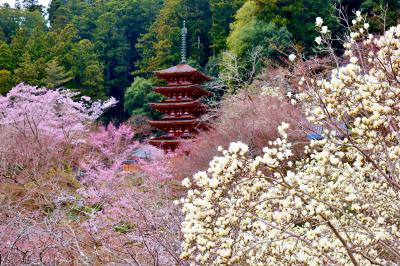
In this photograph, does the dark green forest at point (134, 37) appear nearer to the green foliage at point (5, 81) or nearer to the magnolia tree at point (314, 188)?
the green foliage at point (5, 81)

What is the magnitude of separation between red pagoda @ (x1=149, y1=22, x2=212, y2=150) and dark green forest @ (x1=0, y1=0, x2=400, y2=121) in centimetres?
370

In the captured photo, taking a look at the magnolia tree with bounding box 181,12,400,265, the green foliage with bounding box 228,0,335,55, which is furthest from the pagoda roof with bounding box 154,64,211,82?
the magnolia tree with bounding box 181,12,400,265

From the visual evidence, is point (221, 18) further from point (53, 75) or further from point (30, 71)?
point (30, 71)

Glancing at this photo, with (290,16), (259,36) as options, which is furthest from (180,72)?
(290,16)

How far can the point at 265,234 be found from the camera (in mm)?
3043

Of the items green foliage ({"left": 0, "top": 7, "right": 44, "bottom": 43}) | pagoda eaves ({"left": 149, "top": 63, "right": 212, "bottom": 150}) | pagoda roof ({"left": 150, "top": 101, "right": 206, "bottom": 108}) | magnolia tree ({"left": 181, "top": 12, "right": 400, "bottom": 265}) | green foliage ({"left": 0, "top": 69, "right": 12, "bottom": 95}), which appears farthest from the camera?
green foliage ({"left": 0, "top": 7, "right": 44, "bottom": 43})

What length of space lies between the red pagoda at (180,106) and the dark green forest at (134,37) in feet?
12.1

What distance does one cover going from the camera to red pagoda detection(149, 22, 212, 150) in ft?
57.0

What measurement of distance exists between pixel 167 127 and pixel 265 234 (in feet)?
48.8

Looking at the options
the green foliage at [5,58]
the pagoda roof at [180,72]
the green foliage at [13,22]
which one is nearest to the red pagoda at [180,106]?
the pagoda roof at [180,72]

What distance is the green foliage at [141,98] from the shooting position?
2628 cm

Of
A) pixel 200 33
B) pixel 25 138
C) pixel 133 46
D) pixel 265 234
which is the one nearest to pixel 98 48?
pixel 133 46

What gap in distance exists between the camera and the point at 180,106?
1778 cm

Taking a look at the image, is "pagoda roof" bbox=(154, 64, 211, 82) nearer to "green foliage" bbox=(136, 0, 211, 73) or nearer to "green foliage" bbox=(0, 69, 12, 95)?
"green foliage" bbox=(0, 69, 12, 95)
